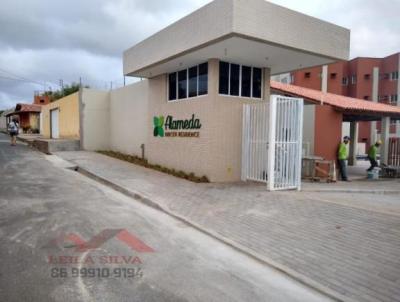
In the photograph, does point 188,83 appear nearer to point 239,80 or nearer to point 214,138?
point 239,80

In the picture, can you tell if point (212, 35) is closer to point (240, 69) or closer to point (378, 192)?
point (240, 69)

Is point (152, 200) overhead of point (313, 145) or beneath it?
beneath

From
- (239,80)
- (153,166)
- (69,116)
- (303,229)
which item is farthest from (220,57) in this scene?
(69,116)

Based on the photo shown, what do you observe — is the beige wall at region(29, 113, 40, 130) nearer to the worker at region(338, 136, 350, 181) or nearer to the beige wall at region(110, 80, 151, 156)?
the beige wall at region(110, 80, 151, 156)

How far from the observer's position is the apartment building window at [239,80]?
11086 millimetres

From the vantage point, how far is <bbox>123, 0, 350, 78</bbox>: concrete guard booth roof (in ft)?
28.1

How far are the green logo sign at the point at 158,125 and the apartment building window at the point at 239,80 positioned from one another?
11.9ft

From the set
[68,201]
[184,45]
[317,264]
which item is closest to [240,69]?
[184,45]

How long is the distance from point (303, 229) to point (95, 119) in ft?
53.3

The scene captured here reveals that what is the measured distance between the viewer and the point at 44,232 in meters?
5.51

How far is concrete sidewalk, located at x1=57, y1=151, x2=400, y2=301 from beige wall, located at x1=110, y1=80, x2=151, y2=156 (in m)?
6.04

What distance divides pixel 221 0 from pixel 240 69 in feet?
10.4

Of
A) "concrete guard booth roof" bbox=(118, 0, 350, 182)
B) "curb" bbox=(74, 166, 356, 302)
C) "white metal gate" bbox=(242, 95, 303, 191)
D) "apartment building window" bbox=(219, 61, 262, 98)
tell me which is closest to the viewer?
"curb" bbox=(74, 166, 356, 302)

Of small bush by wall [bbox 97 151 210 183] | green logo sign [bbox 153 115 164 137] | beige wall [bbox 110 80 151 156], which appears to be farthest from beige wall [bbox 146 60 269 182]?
beige wall [bbox 110 80 151 156]
